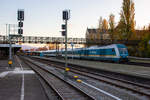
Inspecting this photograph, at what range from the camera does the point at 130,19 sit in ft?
157

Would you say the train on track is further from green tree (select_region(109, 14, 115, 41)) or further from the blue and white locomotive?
green tree (select_region(109, 14, 115, 41))

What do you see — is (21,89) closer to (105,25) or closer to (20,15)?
(20,15)

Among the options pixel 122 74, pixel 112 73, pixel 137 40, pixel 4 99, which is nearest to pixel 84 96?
pixel 4 99

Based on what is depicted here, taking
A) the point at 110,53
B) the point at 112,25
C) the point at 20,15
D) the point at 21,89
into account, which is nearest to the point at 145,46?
the point at 110,53

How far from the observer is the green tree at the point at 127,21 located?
47344 millimetres

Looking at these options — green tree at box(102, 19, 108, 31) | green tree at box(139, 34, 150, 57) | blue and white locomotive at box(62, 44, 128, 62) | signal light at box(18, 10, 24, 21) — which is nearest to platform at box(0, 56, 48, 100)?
signal light at box(18, 10, 24, 21)

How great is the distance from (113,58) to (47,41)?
116 feet

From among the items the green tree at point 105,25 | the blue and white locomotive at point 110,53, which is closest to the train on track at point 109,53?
the blue and white locomotive at point 110,53

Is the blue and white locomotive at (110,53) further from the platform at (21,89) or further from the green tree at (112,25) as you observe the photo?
the platform at (21,89)

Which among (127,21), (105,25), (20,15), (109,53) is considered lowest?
(109,53)

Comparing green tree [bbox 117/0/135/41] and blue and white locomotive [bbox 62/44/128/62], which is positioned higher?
green tree [bbox 117/0/135/41]

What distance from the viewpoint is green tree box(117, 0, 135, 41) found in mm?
47344

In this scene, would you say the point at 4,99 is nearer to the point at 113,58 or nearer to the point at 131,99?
the point at 131,99

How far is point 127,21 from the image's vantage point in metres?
48.0
